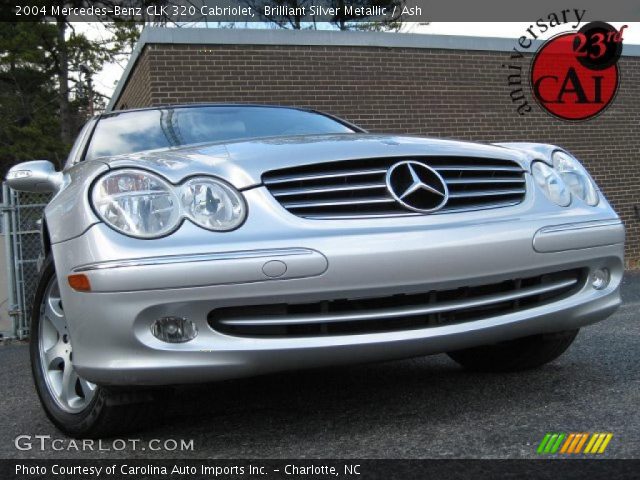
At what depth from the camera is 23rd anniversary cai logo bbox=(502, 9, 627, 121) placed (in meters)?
11.0

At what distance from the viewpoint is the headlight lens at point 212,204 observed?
248 cm

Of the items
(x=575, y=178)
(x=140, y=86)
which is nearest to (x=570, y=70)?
(x=140, y=86)

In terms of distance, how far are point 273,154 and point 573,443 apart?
1.40 metres

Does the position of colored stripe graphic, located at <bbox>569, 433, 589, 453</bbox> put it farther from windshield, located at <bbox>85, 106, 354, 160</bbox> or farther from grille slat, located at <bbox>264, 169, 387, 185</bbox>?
windshield, located at <bbox>85, 106, 354, 160</bbox>

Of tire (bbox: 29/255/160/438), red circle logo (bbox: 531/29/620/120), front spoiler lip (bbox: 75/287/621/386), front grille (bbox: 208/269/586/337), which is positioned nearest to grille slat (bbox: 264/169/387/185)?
front grille (bbox: 208/269/586/337)

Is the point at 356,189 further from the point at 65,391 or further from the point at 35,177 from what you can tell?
the point at 35,177

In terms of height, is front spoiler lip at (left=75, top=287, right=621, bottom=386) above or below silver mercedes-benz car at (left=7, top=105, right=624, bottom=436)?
below

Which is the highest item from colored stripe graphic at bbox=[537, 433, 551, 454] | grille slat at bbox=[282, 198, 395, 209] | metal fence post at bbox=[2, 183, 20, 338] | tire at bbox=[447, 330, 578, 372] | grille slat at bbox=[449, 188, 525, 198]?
grille slat at bbox=[282, 198, 395, 209]

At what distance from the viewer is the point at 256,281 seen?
2387mm

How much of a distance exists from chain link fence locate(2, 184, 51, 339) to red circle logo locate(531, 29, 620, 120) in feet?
24.9

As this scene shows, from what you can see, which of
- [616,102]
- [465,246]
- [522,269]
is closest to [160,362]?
[465,246]

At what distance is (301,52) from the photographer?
9398 millimetres

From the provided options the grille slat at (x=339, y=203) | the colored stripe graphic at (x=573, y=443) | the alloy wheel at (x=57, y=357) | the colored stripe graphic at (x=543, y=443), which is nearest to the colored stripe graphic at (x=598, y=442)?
the colored stripe graphic at (x=573, y=443)

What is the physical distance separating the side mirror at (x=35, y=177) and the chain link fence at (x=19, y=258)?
3.07 meters
